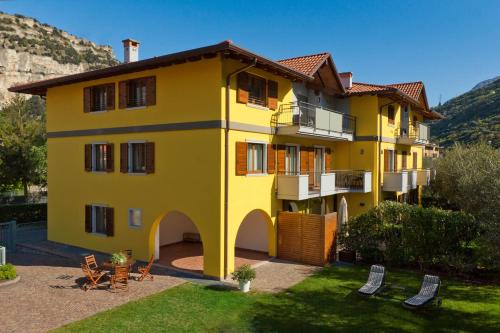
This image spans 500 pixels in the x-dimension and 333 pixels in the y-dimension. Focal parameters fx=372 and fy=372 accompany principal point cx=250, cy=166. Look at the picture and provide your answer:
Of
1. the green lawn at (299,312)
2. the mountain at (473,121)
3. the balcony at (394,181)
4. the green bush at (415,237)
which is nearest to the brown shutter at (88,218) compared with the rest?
the green lawn at (299,312)

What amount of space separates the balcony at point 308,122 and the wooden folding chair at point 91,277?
911 cm

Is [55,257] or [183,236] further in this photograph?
[183,236]

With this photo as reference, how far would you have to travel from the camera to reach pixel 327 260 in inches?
639

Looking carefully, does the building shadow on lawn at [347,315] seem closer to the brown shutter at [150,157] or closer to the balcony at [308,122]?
the balcony at [308,122]

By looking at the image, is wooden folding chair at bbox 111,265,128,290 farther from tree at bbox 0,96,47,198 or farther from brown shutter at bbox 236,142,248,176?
tree at bbox 0,96,47,198

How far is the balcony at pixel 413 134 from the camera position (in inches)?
982

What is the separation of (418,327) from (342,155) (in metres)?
13.4

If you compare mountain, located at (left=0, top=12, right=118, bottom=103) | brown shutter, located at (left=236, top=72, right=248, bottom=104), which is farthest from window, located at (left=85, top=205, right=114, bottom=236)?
mountain, located at (left=0, top=12, right=118, bottom=103)

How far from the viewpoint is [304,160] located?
62.6 ft

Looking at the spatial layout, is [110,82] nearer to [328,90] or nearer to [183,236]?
[183,236]

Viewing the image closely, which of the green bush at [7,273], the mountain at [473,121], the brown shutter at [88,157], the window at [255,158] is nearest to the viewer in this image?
the green bush at [7,273]

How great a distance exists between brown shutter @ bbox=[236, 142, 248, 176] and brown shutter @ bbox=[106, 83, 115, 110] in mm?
6745

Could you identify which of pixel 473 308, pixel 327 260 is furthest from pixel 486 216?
pixel 327 260

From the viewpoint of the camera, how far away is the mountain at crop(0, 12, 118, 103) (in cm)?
10800
